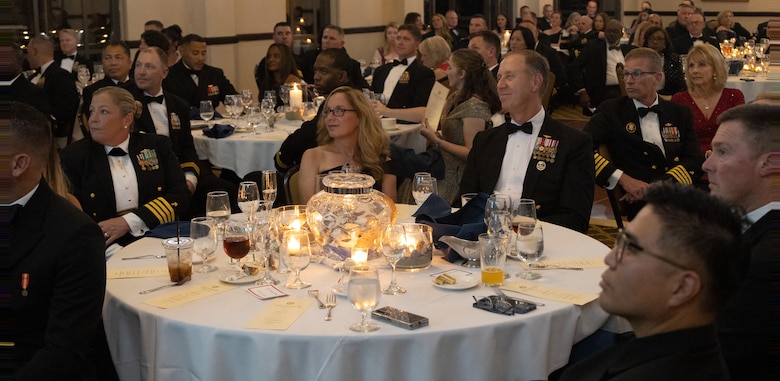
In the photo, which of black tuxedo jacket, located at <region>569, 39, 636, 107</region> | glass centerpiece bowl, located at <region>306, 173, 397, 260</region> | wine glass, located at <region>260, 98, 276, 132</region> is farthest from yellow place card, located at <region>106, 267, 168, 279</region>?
black tuxedo jacket, located at <region>569, 39, 636, 107</region>

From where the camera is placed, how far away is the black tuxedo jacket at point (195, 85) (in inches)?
316

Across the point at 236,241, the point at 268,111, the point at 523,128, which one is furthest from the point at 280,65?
the point at 236,241

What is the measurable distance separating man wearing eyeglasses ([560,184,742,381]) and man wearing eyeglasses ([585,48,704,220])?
3382 mm

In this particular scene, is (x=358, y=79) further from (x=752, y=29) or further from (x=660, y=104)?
(x=752, y=29)

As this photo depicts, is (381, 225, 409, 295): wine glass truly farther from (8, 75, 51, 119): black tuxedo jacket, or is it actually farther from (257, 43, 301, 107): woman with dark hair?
(257, 43, 301, 107): woman with dark hair

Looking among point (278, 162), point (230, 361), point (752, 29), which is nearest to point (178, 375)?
point (230, 361)

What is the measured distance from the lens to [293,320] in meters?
2.55

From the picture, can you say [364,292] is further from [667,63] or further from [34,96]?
[667,63]

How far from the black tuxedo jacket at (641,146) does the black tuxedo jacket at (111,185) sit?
2.53 metres

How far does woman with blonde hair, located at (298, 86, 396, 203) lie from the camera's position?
14.3 feet

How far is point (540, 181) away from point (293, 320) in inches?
78.4

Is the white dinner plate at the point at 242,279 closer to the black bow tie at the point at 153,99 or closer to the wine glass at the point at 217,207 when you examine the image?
the wine glass at the point at 217,207

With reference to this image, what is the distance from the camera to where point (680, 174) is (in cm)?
520

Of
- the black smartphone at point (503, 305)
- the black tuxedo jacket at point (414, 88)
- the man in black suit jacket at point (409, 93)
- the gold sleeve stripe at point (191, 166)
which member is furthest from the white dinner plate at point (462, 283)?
the black tuxedo jacket at point (414, 88)
